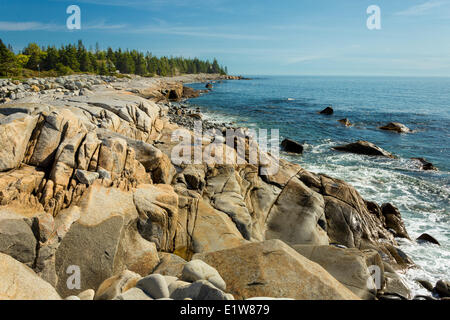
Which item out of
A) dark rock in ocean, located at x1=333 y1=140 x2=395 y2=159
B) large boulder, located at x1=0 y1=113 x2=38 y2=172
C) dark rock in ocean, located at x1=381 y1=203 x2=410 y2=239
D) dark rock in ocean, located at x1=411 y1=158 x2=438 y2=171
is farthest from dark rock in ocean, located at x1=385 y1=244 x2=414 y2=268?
dark rock in ocean, located at x1=333 y1=140 x2=395 y2=159

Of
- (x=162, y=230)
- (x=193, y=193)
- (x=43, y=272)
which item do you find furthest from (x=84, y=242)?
(x=193, y=193)

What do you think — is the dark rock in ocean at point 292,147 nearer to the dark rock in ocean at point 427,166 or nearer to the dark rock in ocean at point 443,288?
the dark rock in ocean at point 427,166

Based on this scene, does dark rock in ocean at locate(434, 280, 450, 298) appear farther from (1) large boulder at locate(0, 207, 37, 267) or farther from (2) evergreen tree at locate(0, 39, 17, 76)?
(2) evergreen tree at locate(0, 39, 17, 76)

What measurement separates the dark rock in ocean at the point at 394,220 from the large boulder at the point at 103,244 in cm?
1472

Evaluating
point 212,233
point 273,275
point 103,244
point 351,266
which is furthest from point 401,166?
point 103,244

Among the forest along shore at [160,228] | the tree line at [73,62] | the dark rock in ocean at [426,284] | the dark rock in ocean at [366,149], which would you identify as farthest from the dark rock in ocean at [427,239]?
the tree line at [73,62]

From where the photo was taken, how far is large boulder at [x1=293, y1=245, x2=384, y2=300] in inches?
314

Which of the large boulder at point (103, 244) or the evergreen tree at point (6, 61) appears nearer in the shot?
the large boulder at point (103, 244)

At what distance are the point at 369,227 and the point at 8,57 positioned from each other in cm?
9128

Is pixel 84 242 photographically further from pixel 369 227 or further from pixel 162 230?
pixel 369 227

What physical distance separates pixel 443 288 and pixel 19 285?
15.1 m

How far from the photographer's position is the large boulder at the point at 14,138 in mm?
8820
